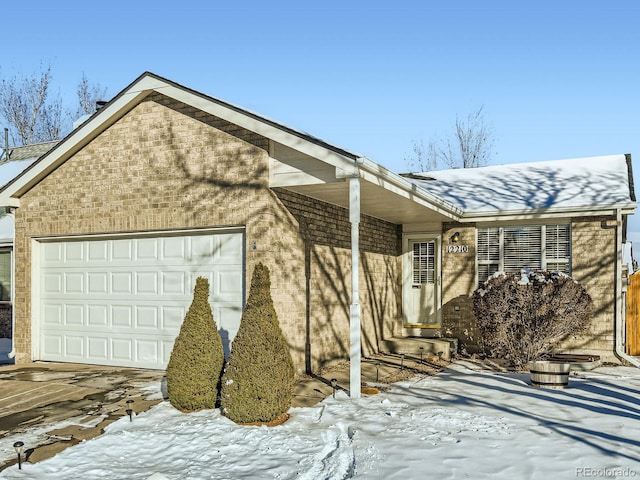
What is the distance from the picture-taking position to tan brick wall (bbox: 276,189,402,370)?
1010 centimetres

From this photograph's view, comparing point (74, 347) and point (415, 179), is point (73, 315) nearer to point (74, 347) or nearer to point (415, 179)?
point (74, 347)

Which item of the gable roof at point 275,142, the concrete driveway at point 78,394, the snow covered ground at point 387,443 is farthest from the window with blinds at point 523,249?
the snow covered ground at point 387,443

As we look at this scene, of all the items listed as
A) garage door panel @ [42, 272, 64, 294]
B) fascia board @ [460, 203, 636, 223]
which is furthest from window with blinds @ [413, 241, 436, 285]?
garage door panel @ [42, 272, 64, 294]

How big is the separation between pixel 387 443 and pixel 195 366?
2.55m

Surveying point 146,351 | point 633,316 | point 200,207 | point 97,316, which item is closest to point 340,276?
point 200,207

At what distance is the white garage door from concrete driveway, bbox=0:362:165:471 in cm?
48

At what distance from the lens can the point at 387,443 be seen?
606 centimetres

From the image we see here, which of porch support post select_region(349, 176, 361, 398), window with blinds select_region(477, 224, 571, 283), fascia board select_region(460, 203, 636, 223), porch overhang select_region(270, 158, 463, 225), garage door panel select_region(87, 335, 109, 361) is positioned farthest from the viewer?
window with blinds select_region(477, 224, 571, 283)

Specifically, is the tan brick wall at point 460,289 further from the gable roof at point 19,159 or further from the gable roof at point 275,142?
the gable roof at point 19,159

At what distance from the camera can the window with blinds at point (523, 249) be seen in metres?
12.4

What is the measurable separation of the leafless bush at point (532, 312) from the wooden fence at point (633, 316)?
2795 millimetres

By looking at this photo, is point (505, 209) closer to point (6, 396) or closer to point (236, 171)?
point (236, 171)

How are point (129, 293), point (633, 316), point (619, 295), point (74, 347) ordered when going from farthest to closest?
point (633, 316) → point (619, 295) → point (74, 347) → point (129, 293)

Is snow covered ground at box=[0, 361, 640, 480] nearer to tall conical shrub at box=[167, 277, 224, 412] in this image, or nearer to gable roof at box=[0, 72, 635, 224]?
tall conical shrub at box=[167, 277, 224, 412]
